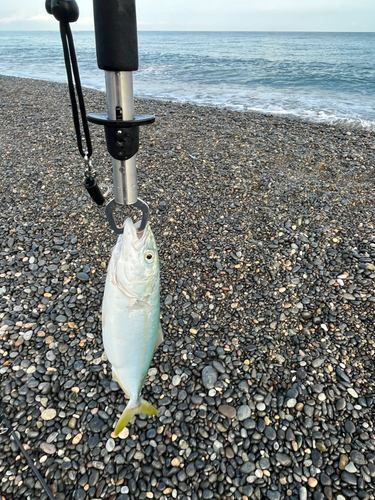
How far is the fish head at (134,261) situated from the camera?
6.75ft

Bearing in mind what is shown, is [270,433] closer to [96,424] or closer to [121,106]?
[96,424]

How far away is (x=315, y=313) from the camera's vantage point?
3.97 m

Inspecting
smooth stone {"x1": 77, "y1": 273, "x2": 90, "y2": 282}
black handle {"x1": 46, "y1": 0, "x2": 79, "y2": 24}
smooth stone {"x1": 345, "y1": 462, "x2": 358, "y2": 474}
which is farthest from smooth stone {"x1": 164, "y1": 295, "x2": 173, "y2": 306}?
black handle {"x1": 46, "y1": 0, "x2": 79, "y2": 24}

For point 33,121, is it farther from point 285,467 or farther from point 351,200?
point 285,467

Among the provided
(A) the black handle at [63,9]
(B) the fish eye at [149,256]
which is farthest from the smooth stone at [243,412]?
(A) the black handle at [63,9]

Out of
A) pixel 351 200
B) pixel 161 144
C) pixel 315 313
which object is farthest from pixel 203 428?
pixel 161 144

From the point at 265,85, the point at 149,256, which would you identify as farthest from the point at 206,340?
the point at 265,85

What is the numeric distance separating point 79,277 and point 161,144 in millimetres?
5438

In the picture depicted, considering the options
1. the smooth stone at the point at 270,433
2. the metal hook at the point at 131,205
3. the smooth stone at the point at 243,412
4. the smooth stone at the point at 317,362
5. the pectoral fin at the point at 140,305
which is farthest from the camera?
the smooth stone at the point at 317,362

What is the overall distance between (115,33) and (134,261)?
1212mm

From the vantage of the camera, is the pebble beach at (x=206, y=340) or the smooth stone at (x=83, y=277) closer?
the pebble beach at (x=206, y=340)

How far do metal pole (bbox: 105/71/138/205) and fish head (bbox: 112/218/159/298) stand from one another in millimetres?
325

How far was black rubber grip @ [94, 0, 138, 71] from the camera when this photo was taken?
1471 millimetres

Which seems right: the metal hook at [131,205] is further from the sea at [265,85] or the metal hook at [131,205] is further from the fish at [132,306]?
the sea at [265,85]
